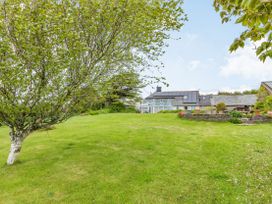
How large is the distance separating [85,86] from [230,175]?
17.2ft

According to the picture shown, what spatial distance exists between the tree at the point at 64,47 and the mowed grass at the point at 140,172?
5.27 ft

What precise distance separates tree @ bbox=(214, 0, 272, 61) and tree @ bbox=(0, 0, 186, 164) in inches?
174

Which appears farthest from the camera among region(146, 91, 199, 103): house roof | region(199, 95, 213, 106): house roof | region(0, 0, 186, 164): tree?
region(146, 91, 199, 103): house roof

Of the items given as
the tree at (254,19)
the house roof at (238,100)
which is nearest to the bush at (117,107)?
the house roof at (238,100)

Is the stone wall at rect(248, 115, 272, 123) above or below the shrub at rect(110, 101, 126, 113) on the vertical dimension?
below

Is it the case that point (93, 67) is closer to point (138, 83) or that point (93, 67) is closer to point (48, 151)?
point (138, 83)

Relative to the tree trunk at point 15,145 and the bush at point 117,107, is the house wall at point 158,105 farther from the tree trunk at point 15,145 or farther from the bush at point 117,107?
the tree trunk at point 15,145

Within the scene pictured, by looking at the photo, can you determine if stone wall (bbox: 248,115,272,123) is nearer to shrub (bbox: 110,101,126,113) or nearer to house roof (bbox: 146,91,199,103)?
shrub (bbox: 110,101,126,113)

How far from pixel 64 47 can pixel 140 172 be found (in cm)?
450

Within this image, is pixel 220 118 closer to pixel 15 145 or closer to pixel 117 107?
pixel 15 145

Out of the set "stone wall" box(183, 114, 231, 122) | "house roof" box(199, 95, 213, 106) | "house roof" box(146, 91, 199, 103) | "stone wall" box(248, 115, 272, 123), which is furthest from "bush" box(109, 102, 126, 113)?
"house roof" box(199, 95, 213, 106)

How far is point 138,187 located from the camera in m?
5.07

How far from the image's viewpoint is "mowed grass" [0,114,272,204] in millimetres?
4688

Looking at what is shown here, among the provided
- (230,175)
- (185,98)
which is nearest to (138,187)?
(230,175)
